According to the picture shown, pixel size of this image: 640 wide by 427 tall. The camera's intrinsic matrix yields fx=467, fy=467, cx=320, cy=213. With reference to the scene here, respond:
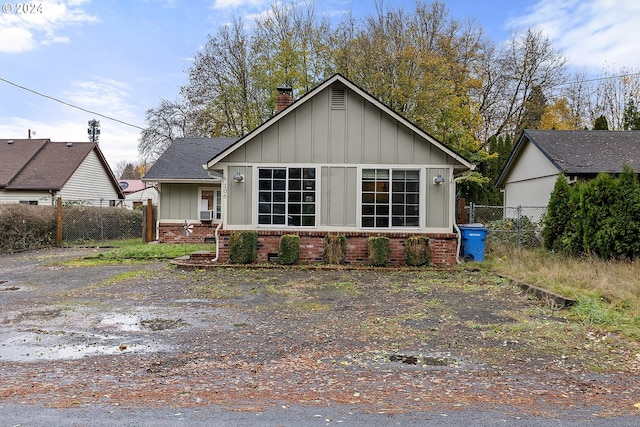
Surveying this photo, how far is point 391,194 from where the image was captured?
40.4 feet

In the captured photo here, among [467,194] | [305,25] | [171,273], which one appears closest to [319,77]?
[305,25]

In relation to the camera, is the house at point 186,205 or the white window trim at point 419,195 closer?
the white window trim at point 419,195

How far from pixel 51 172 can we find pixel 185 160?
933 centimetres

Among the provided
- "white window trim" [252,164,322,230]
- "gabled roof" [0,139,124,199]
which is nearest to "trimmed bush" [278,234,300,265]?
"white window trim" [252,164,322,230]

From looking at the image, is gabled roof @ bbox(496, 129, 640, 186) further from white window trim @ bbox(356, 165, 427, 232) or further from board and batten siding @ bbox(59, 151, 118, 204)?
board and batten siding @ bbox(59, 151, 118, 204)

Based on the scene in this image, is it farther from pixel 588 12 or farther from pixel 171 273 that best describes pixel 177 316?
pixel 588 12

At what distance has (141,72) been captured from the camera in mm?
17609

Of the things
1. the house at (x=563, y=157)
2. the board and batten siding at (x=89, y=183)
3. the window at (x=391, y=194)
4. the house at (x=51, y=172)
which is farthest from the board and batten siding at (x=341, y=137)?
the board and batten siding at (x=89, y=183)

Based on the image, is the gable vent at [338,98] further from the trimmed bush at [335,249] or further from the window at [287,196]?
the trimmed bush at [335,249]

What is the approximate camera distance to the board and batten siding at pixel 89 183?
24.1m

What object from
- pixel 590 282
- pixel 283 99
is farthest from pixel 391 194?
pixel 590 282

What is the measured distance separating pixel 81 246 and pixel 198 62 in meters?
15.0

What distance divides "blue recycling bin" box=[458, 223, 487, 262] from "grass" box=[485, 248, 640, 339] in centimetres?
35

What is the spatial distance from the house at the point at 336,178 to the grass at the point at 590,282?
2259 millimetres
